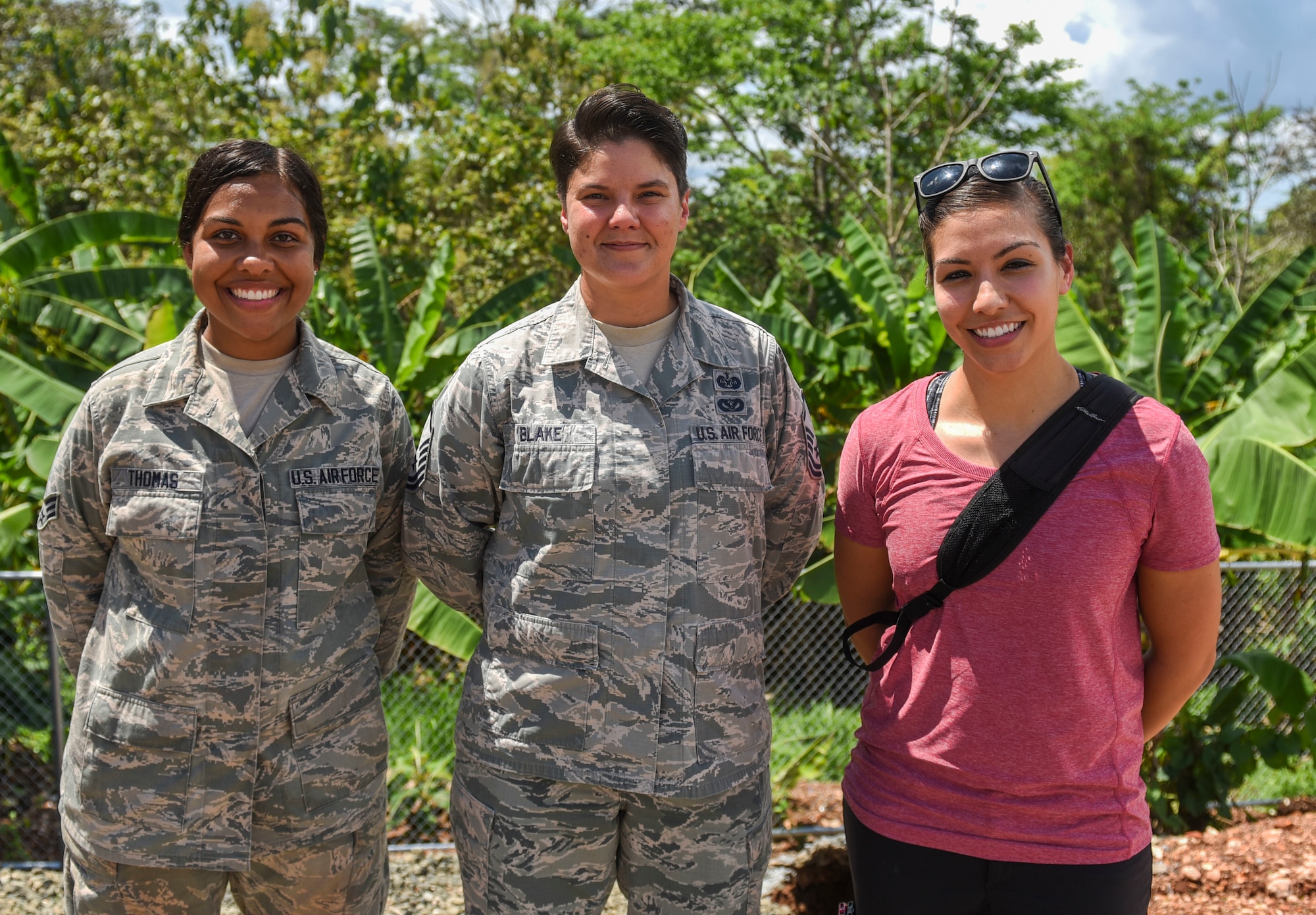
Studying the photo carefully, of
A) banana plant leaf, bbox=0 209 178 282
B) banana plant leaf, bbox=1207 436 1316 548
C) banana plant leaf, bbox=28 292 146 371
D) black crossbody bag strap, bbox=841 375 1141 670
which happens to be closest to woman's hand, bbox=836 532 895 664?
black crossbody bag strap, bbox=841 375 1141 670

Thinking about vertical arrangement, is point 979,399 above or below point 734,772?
above

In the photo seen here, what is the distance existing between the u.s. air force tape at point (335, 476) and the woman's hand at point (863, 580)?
1017mm

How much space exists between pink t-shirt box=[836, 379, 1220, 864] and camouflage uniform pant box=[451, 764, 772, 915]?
1.19 ft

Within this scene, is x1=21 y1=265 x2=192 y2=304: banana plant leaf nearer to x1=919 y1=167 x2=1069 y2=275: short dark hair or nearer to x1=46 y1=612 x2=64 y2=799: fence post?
x1=46 y1=612 x2=64 y2=799: fence post

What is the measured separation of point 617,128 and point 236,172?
0.80 m

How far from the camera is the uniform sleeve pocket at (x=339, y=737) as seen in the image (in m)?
2.17

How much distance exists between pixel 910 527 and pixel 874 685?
0.35 m

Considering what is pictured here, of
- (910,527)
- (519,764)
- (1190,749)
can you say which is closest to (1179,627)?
(910,527)

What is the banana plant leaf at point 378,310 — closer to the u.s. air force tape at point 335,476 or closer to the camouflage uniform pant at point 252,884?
the u.s. air force tape at point 335,476

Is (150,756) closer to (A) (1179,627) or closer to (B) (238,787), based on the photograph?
(B) (238,787)

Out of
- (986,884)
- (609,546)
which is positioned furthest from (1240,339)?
(609,546)

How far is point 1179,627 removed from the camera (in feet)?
6.10

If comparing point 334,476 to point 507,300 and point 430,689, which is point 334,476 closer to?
point 430,689

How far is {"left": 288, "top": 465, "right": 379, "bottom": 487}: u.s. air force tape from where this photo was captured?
7.13 feet
